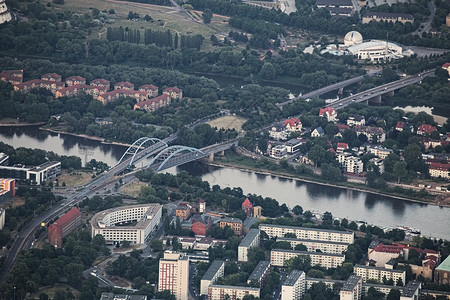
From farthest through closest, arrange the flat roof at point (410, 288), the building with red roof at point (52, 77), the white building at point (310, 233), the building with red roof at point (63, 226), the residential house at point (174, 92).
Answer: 1. the building with red roof at point (52, 77)
2. the residential house at point (174, 92)
3. the white building at point (310, 233)
4. the building with red roof at point (63, 226)
5. the flat roof at point (410, 288)

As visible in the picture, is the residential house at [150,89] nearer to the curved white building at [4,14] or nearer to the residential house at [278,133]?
the residential house at [278,133]

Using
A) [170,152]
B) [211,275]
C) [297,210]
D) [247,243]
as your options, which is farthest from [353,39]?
[211,275]

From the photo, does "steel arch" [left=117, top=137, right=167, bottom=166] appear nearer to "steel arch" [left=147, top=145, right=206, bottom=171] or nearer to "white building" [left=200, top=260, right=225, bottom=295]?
"steel arch" [left=147, top=145, right=206, bottom=171]

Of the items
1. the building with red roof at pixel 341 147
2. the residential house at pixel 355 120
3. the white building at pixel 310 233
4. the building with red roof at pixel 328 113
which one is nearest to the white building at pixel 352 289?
the white building at pixel 310 233

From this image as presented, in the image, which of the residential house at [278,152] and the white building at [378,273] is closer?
the white building at [378,273]

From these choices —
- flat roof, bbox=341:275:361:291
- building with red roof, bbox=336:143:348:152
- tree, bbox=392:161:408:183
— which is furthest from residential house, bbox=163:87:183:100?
flat roof, bbox=341:275:361:291

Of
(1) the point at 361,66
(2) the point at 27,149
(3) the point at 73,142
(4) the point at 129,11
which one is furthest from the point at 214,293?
(4) the point at 129,11
